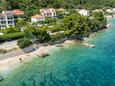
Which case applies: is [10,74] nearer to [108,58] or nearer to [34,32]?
[34,32]

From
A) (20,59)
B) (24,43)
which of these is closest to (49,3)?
(24,43)

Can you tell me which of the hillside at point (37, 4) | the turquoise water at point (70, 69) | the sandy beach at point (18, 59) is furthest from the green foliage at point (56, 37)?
the hillside at point (37, 4)

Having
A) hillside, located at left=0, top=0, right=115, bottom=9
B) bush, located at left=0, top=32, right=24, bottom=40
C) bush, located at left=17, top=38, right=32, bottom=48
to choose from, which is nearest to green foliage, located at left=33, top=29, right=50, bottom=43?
bush, located at left=17, top=38, right=32, bottom=48

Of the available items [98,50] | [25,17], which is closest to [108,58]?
[98,50]

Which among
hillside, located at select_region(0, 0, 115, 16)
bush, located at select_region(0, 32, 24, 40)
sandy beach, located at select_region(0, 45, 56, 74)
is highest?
hillside, located at select_region(0, 0, 115, 16)

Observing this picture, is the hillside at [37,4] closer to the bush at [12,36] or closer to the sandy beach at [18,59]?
the bush at [12,36]

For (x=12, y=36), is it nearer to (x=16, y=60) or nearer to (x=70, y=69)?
(x=16, y=60)

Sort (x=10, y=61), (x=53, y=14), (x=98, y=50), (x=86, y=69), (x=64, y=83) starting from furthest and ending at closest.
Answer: (x=53, y=14) → (x=98, y=50) → (x=10, y=61) → (x=86, y=69) → (x=64, y=83)

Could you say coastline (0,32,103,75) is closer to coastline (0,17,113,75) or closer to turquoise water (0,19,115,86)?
coastline (0,17,113,75)
